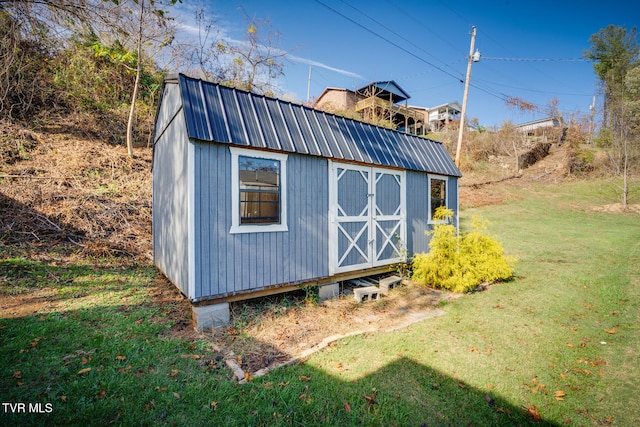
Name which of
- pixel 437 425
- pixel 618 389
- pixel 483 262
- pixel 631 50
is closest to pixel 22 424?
pixel 437 425

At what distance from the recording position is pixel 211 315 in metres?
4.67

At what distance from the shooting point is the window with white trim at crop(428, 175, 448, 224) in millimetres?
8590

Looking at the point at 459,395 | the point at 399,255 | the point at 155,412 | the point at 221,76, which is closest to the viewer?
the point at 155,412

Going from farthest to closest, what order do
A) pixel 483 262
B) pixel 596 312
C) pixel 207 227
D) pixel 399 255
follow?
pixel 399 255, pixel 483 262, pixel 596 312, pixel 207 227

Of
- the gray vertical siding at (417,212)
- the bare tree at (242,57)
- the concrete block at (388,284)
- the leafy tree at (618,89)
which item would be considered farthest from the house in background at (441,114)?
the concrete block at (388,284)

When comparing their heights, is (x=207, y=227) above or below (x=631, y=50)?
below

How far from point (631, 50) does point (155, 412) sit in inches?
1524

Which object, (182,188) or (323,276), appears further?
(323,276)

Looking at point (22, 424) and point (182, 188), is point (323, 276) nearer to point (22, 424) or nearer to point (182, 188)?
point (182, 188)

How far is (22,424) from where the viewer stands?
2.55 metres

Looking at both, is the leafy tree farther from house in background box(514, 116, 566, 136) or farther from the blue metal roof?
the blue metal roof

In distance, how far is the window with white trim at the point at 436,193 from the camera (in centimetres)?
859

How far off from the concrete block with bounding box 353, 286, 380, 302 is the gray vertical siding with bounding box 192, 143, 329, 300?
86cm

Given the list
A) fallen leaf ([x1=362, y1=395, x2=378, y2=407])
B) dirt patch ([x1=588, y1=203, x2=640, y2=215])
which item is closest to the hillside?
fallen leaf ([x1=362, y1=395, x2=378, y2=407])
